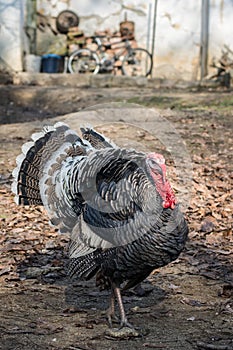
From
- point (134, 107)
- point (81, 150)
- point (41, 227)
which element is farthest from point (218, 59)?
point (81, 150)

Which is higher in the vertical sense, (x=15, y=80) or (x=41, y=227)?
(x=15, y=80)

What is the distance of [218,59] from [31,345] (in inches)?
589

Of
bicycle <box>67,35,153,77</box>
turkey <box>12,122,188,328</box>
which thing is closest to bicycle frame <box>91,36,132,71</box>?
bicycle <box>67,35,153,77</box>

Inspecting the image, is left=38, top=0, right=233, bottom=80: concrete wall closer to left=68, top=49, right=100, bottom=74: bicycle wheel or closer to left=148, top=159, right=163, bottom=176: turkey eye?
left=68, top=49, right=100, bottom=74: bicycle wheel

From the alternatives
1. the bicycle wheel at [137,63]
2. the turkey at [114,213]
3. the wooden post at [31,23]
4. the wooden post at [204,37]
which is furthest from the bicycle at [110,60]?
the turkey at [114,213]

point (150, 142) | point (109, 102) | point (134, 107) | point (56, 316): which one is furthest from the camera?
point (109, 102)

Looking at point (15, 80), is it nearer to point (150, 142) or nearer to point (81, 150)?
point (150, 142)

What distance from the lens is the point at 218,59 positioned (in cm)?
1839

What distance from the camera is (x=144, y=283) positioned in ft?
18.7

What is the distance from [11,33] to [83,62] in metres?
2.14

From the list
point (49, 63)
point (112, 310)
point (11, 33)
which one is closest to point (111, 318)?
point (112, 310)

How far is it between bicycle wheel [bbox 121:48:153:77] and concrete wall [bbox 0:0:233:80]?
246 mm

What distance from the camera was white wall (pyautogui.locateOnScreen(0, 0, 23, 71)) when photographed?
56.4ft

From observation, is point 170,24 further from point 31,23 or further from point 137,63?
point 31,23
